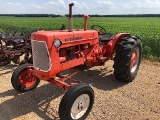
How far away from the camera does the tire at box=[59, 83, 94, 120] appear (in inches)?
140

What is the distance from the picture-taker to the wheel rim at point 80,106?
→ 3831 mm

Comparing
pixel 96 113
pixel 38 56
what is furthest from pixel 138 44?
pixel 38 56

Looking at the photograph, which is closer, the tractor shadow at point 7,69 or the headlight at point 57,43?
the headlight at point 57,43

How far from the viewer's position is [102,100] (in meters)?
4.74

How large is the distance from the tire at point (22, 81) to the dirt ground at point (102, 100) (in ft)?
0.49

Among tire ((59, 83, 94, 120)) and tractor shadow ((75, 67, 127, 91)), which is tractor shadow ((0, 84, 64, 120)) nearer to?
tire ((59, 83, 94, 120))

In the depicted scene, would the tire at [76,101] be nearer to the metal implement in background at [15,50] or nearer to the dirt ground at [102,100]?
the dirt ground at [102,100]

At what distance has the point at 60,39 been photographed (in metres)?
4.12

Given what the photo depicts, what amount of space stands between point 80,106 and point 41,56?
1.21m

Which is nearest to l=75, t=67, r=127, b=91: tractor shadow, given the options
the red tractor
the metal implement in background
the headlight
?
the red tractor

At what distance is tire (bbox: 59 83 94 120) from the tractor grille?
737 millimetres

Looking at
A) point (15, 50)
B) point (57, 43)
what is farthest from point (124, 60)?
point (15, 50)

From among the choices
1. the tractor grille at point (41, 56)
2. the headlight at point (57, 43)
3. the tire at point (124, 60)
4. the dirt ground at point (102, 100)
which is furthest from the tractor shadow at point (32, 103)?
the tire at point (124, 60)

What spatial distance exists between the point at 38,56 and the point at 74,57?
36.1 inches
